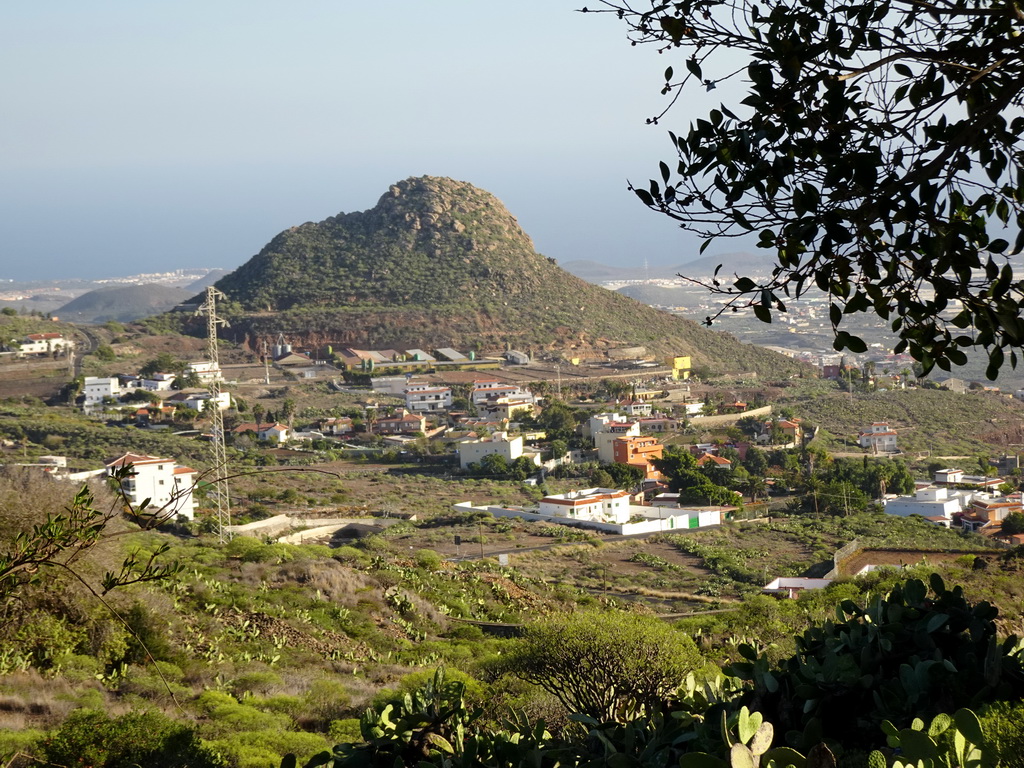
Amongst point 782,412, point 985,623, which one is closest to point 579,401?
point 782,412

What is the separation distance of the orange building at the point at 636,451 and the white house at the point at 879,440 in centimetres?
794

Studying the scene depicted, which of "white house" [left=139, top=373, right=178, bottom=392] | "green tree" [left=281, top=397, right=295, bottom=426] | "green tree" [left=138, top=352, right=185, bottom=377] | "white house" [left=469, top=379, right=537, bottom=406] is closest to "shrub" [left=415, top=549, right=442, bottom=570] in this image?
"green tree" [left=281, top=397, right=295, bottom=426]

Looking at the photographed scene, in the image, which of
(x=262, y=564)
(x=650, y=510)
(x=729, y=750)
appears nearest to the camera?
(x=729, y=750)

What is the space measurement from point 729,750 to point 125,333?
63.1 meters

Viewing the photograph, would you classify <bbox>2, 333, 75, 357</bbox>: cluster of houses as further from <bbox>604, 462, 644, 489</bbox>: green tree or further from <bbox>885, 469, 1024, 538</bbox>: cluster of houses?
<bbox>885, 469, 1024, 538</bbox>: cluster of houses

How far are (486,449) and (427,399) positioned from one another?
39.0 feet

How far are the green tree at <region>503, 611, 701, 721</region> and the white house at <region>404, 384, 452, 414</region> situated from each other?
37.4 m

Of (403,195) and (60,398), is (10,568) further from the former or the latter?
(403,195)

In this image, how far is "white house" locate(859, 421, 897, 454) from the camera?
3756 centimetres

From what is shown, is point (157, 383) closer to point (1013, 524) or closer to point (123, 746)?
point (1013, 524)

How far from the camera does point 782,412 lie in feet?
142

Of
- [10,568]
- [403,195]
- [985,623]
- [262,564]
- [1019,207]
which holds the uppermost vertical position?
Result: [403,195]

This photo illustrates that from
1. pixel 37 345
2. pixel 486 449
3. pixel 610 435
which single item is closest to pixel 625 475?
pixel 610 435

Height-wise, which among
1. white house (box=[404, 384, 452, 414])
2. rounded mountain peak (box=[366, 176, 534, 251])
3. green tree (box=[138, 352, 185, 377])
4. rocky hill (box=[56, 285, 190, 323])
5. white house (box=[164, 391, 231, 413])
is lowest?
white house (box=[404, 384, 452, 414])
